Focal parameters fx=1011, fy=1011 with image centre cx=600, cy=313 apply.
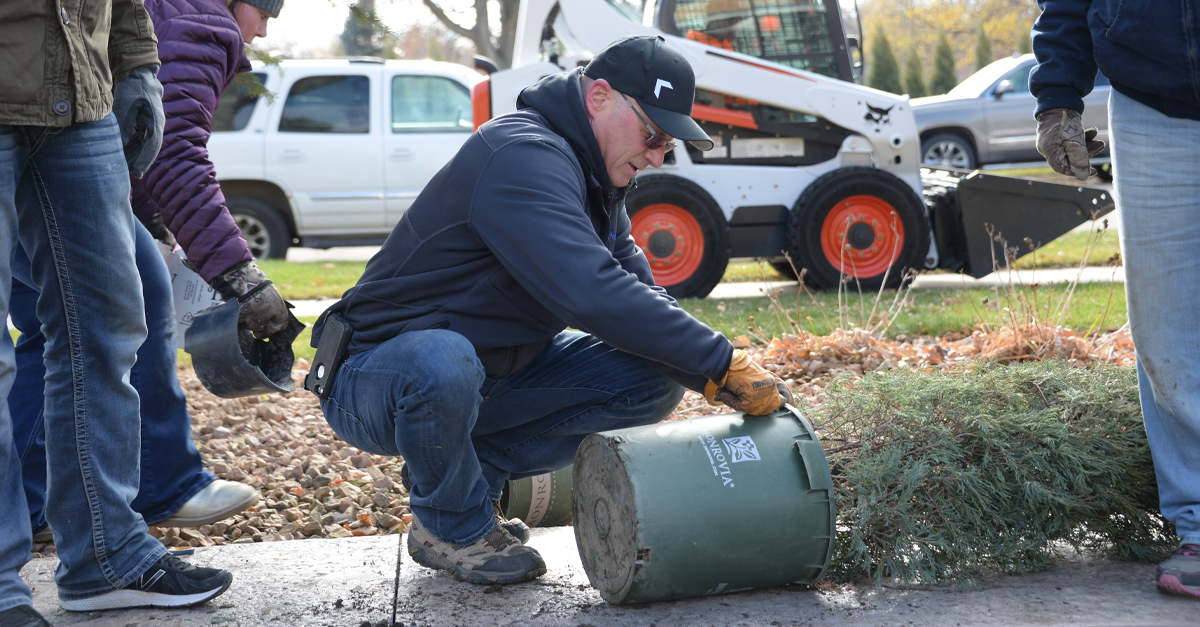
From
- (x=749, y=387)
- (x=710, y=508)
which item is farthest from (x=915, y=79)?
(x=710, y=508)

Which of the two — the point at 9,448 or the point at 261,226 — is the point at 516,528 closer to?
the point at 9,448

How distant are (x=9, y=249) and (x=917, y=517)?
1997mm

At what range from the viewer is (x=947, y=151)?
13.9m

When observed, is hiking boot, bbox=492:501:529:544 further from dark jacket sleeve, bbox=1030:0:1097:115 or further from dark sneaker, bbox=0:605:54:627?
dark jacket sleeve, bbox=1030:0:1097:115

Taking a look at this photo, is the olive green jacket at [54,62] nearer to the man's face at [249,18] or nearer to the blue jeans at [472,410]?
the man's face at [249,18]

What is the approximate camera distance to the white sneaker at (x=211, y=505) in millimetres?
2771

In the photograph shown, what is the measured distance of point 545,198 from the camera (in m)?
2.20

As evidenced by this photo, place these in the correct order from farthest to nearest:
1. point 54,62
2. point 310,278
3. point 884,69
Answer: point 884,69
point 310,278
point 54,62

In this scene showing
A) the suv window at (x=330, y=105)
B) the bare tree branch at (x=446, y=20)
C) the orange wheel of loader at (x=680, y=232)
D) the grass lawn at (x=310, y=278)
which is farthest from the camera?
the bare tree branch at (x=446, y=20)

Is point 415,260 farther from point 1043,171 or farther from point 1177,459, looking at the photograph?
point 1043,171

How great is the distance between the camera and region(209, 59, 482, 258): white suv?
29.4 feet

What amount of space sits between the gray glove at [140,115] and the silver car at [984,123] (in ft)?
41.8

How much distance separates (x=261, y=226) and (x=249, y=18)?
656 cm

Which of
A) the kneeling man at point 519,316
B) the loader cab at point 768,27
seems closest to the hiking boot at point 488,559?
the kneeling man at point 519,316
